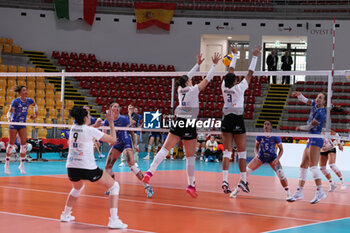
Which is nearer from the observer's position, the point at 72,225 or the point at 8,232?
the point at 8,232

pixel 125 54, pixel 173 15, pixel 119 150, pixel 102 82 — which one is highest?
pixel 173 15

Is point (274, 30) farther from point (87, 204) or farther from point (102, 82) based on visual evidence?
point (87, 204)

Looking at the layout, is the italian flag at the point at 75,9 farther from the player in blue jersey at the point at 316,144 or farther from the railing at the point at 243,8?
the player in blue jersey at the point at 316,144

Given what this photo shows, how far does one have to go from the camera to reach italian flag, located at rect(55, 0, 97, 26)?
28000 millimetres

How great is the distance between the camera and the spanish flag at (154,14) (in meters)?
28.8

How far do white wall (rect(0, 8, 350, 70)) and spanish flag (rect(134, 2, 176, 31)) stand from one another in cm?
43

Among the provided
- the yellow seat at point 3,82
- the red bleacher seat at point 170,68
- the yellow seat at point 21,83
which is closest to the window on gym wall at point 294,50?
the red bleacher seat at point 170,68

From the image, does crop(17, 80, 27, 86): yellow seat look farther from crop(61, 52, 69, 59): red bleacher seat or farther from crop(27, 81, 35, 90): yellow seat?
crop(61, 52, 69, 59): red bleacher seat

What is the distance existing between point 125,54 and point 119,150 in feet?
67.1

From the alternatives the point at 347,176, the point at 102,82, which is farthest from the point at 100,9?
the point at 347,176

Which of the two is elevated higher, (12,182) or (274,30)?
(274,30)

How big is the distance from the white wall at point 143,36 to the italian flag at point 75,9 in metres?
0.50

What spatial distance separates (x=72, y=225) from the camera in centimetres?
621

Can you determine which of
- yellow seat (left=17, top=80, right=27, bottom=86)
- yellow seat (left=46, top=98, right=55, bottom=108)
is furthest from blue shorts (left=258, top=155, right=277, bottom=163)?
yellow seat (left=17, top=80, right=27, bottom=86)
